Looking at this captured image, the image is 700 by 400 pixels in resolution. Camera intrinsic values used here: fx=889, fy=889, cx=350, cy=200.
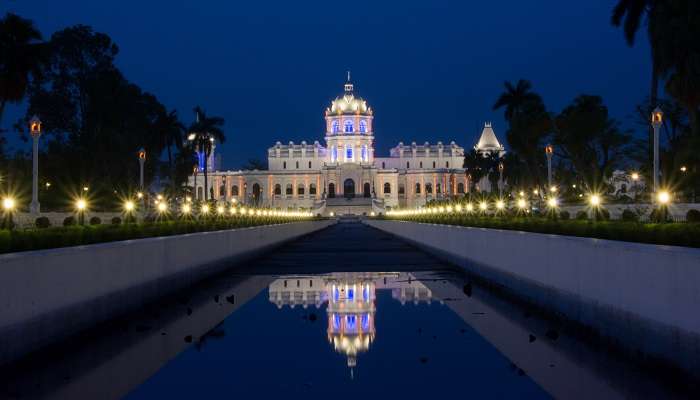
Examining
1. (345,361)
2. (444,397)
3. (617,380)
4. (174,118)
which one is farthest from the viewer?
(174,118)

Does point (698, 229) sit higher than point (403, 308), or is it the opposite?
point (698, 229)

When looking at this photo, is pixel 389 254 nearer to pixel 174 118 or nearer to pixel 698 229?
pixel 698 229

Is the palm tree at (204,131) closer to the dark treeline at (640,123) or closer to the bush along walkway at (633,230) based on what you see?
the dark treeline at (640,123)

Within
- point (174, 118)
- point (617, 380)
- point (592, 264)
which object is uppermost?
point (174, 118)

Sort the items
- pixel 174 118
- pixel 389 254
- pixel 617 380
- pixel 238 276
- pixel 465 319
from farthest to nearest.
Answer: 1. pixel 174 118
2. pixel 389 254
3. pixel 238 276
4. pixel 465 319
5. pixel 617 380

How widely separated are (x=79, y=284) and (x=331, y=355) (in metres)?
4.08

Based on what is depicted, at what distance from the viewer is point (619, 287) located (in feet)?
35.5

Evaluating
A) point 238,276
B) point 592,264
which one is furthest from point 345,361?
point 238,276

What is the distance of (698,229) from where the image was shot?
12.1 metres

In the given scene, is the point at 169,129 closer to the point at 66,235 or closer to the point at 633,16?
the point at 633,16

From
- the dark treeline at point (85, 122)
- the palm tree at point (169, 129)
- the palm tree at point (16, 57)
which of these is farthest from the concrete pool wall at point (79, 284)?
the palm tree at point (169, 129)

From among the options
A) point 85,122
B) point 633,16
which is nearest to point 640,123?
point 633,16

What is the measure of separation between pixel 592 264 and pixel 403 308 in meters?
3.70

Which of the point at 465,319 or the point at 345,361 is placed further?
the point at 465,319
